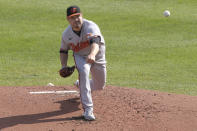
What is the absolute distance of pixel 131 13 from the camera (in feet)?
63.1

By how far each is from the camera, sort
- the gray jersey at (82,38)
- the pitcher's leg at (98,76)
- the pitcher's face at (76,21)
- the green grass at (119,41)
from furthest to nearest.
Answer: the green grass at (119,41) → the pitcher's leg at (98,76) → the gray jersey at (82,38) → the pitcher's face at (76,21)

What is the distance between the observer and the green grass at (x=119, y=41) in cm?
1184

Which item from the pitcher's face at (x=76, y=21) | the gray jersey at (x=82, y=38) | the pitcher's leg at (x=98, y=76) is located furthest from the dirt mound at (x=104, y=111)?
the pitcher's face at (x=76, y=21)

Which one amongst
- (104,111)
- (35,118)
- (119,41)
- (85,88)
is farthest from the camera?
(119,41)

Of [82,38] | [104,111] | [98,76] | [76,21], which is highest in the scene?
[76,21]

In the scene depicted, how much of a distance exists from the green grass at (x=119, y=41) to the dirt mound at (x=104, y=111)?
2.51 m

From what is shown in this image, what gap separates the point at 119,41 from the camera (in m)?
15.8

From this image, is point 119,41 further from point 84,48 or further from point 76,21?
point 76,21

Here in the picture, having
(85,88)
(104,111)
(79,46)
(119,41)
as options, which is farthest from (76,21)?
(119,41)

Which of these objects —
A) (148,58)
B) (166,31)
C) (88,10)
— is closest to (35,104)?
(148,58)

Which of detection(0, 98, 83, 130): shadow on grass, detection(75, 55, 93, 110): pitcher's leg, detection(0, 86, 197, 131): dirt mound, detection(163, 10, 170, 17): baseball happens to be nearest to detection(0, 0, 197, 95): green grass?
detection(163, 10, 170, 17): baseball

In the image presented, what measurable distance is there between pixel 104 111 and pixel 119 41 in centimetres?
864

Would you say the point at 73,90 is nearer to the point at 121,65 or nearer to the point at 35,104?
the point at 35,104

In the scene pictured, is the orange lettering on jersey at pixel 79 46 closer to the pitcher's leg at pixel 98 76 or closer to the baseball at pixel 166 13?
the pitcher's leg at pixel 98 76
